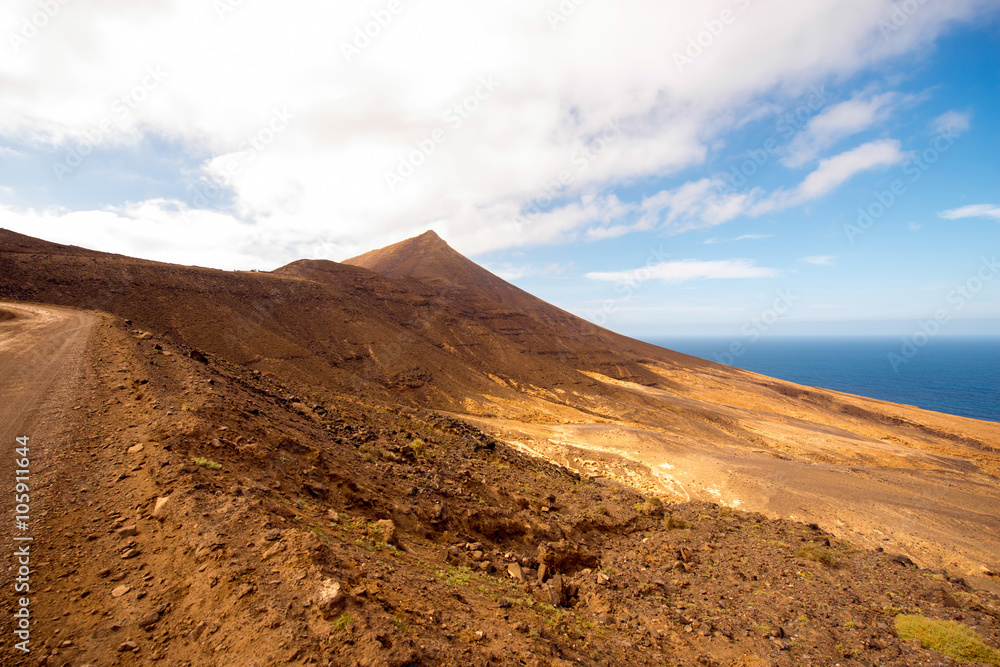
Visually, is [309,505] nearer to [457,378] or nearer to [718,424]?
[457,378]

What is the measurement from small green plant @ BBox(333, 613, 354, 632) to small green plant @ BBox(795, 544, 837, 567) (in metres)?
11.9

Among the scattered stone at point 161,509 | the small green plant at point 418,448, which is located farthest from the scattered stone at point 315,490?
the small green plant at point 418,448

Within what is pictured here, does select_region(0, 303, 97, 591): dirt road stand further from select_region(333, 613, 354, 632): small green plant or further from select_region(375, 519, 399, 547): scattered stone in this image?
select_region(375, 519, 399, 547): scattered stone

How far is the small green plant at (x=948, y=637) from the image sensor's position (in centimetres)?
710

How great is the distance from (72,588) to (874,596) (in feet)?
45.9

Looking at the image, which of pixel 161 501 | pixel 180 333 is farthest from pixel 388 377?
pixel 161 501

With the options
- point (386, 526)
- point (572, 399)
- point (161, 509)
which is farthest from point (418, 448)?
point (572, 399)

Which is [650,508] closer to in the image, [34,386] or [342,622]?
[342,622]

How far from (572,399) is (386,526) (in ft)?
108

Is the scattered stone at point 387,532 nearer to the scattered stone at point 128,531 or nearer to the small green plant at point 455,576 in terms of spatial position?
the small green plant at point 455,576

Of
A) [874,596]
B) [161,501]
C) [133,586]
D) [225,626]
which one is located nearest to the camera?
[225,626]

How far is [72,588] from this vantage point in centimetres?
420

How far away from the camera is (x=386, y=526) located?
7.69 metres

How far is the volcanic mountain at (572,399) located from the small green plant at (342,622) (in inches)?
632
